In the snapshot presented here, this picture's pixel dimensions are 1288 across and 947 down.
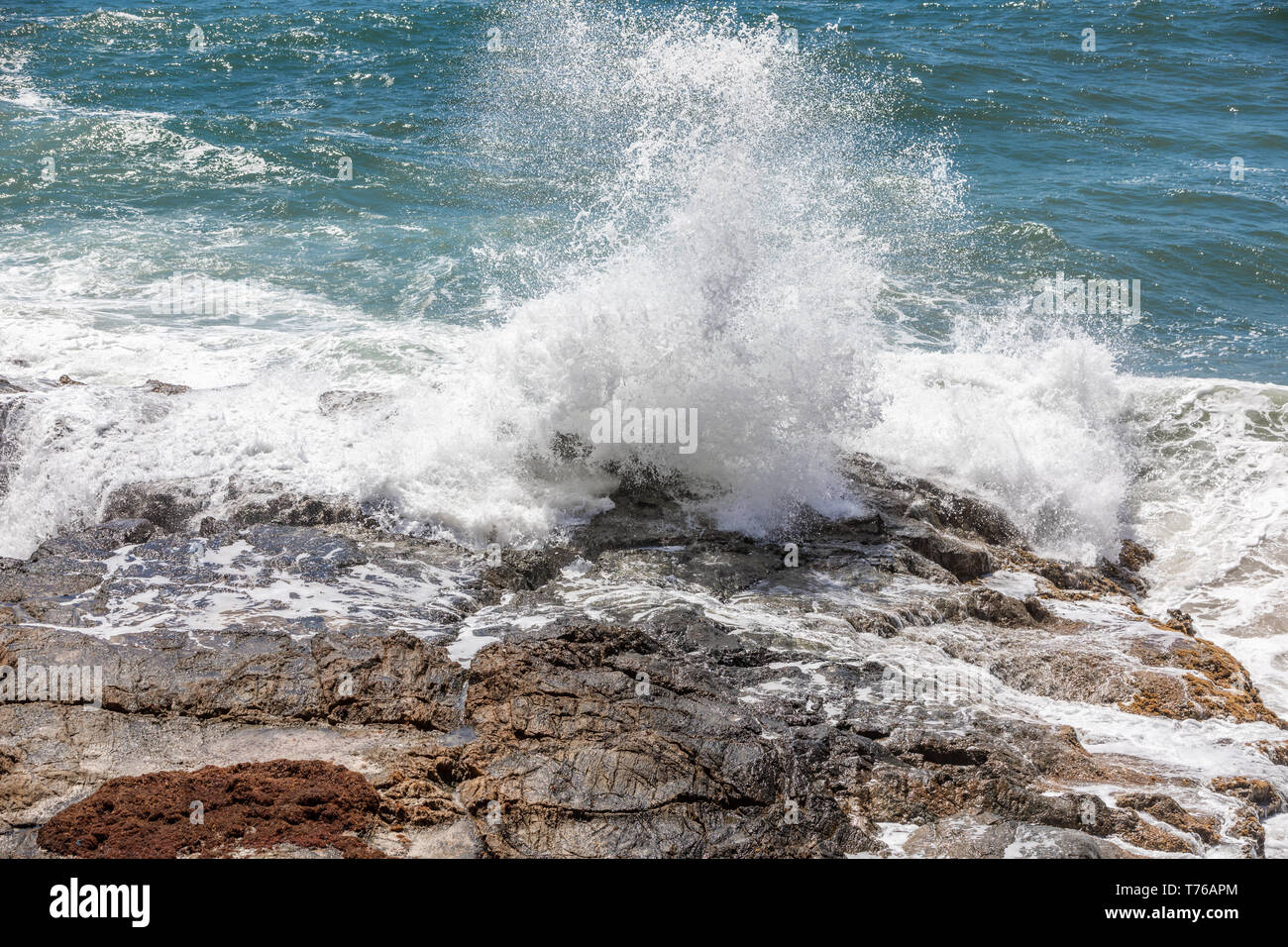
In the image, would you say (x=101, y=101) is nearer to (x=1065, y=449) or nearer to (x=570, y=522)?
(x=570, y=522)

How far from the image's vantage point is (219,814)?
13.0ft

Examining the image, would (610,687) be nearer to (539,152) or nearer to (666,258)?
(666,258)

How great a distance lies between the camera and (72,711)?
4789mm

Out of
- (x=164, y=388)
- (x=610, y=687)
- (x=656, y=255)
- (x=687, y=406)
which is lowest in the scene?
(x=610, y=687)

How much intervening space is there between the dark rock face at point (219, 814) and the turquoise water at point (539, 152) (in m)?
8.33

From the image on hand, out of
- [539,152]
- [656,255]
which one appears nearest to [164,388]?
[656,255]

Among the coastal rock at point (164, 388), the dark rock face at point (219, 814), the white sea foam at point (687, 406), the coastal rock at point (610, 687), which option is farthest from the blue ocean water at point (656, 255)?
the dark rock face at point (219, 814)

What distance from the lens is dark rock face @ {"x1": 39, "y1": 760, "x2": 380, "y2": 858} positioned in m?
3.83

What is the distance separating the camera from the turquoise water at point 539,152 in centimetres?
1326

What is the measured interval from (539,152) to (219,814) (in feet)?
48.3

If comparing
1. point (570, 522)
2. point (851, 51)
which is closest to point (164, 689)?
point (570, 522)

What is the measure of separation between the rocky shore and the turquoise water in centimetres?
596

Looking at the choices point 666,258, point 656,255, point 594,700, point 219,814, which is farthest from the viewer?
point 656,255

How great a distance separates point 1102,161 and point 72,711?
17684mm
